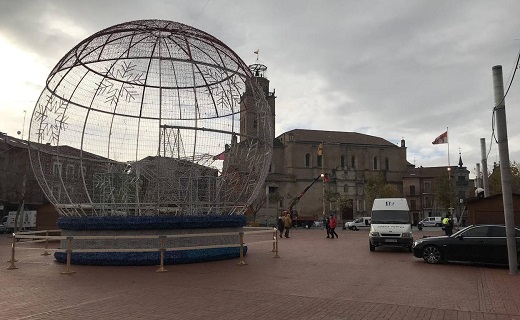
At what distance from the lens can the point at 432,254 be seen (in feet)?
44.7

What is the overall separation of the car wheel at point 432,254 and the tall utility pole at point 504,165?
2.29 m

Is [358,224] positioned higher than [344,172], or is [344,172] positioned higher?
[344,172]

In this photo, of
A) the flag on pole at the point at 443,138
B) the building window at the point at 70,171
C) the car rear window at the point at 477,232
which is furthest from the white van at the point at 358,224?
the building window at the point at 70,171

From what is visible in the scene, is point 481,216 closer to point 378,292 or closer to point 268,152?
point 268,152

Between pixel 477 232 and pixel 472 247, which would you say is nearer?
pixel 472 247

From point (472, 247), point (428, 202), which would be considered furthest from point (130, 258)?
point (428, 202)

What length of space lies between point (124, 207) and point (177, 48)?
226 inches

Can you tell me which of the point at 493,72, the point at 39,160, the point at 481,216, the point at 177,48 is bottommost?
the point at 481,216

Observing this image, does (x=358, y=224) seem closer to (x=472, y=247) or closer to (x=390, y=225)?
(x=390, y=225)

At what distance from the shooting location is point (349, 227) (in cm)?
4634

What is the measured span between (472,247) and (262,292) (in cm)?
772

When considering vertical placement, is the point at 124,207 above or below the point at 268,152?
below

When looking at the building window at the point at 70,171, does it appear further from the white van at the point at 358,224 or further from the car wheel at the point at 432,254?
the white van at the point at 358,224

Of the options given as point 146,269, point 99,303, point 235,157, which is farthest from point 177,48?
point 99,303
